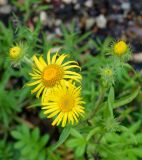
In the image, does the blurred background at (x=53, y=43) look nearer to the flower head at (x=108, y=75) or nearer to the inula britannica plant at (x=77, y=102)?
the inula britannica plant at (x=77, y=102)

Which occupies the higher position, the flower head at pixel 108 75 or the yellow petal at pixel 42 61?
the yellow petal at pixel 42 61

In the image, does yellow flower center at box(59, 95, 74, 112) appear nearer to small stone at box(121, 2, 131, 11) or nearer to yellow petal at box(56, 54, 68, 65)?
yellow petal at box(56, 54, 68, 65)

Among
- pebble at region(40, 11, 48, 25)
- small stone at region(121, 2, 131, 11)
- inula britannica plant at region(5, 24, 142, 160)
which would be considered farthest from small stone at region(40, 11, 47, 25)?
small stone at region(121, 2, 131, 11)

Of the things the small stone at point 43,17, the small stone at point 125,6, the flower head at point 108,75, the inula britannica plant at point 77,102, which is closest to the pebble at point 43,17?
the small stone at point 43,17

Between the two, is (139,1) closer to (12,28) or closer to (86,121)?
(12,28)

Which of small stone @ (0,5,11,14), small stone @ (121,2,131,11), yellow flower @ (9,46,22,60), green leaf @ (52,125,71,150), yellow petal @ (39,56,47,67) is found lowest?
green leaf @ (52,125,71,150)

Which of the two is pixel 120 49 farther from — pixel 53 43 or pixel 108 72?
pixel 53 43

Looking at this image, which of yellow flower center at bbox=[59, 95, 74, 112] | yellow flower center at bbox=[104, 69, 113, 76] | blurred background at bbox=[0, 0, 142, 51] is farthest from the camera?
blurred background at bbox=[0, 0, 142, 51]
